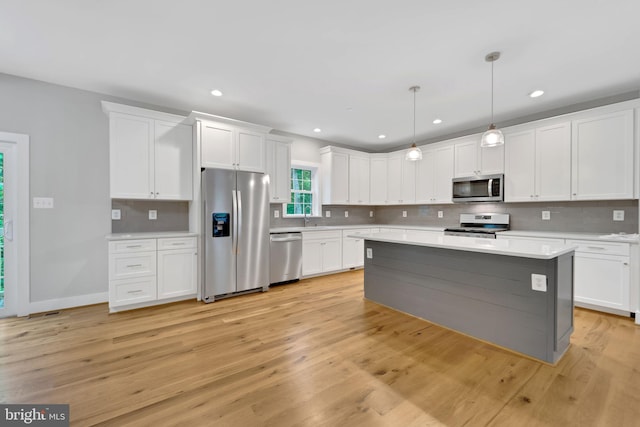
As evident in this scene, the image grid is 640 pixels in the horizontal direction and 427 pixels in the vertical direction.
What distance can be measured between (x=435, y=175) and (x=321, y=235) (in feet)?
7.99

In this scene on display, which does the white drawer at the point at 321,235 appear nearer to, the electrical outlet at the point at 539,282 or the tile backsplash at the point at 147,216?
the tile backsplash at the point at 147,216

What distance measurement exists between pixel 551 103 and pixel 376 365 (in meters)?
4.22

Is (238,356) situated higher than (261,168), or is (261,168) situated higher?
(261,168)

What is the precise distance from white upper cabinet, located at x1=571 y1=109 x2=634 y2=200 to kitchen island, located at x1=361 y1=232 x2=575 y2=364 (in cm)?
174

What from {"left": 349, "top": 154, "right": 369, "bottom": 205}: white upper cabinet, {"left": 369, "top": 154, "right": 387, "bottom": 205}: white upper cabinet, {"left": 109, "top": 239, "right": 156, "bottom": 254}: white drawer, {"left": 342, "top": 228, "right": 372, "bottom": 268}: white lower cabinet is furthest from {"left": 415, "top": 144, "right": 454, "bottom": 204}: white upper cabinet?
{"left": 109, "top": 239, "right": 156, "bottom": 254}: white drawer

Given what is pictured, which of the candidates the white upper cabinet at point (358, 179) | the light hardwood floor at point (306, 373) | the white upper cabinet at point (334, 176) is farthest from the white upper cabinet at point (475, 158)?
the light hardwood floor at point (306, 373)

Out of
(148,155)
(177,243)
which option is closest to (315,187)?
(177,243)

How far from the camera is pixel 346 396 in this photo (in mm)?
1732

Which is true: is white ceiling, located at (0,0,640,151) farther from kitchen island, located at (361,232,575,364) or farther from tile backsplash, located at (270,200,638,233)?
kitchen island, located at (361,232,575,364)

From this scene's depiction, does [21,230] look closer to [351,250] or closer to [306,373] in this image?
[306,373]

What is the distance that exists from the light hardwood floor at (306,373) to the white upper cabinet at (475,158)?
235 centimetres

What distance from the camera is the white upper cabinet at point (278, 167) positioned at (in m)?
4.47

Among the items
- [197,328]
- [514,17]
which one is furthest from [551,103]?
[197,328]

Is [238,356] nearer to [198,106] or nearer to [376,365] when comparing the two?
[376,365]
